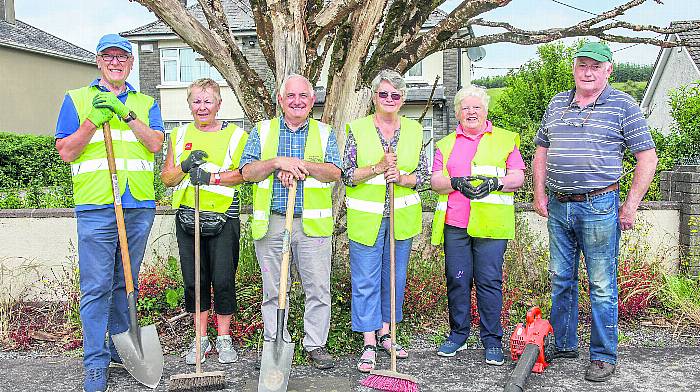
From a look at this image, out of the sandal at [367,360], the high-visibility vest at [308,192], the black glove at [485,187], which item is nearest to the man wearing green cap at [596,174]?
the black glove at [485,187]

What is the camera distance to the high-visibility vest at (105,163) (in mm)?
4207

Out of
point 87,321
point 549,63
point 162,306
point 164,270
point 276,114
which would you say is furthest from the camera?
point 549,63

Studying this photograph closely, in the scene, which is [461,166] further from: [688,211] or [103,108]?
[688,211]

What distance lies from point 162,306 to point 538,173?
3.20m

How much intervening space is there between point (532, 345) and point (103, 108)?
119 inches

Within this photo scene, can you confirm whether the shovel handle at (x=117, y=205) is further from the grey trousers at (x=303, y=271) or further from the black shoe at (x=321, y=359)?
the black shoe at (x=321, y=359)

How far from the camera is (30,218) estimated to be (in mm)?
6586

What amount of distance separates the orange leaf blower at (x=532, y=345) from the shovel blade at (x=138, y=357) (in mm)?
2211

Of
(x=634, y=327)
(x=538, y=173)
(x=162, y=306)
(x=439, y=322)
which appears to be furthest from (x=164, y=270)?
(x=634, y=327)

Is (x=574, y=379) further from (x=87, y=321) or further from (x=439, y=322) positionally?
(x=87, y=321)

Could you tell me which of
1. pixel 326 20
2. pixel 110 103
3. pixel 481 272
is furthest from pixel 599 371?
pixel 110 103

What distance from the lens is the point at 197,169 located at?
14.4 feet

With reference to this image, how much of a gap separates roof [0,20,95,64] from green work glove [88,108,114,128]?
781 inches

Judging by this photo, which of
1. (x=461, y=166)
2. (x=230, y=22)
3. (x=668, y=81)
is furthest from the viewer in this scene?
(x=668, y=81)
